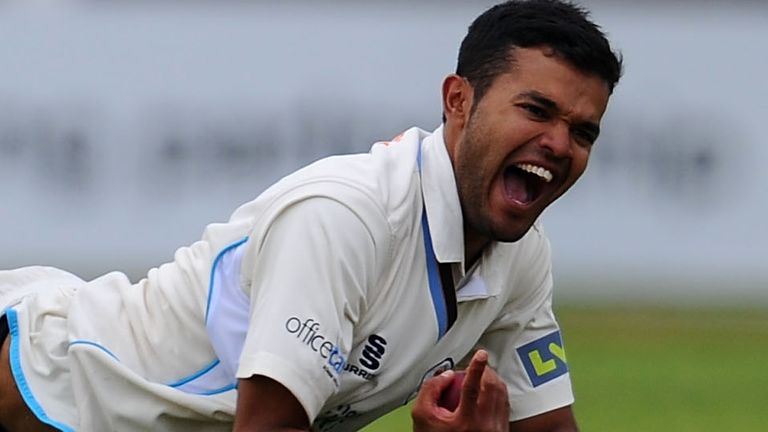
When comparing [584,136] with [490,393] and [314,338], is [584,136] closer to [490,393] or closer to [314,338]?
[490,393]

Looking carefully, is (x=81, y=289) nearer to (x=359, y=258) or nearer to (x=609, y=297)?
(x=359, y=258)

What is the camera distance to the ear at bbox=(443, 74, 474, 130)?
461cm

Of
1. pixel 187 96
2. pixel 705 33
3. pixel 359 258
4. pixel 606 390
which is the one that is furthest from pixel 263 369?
pixel 705 33

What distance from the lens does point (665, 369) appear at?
38.3 feet

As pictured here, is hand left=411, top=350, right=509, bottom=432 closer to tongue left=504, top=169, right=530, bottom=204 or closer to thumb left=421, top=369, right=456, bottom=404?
thumb left=421, top=369, right=456, bottom=404

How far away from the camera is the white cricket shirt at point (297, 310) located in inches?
166

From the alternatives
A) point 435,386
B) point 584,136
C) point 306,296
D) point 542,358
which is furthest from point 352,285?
point 542,358

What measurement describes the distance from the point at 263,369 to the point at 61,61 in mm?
9922

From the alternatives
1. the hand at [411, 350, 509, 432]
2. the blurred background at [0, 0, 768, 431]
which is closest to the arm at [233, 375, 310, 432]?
the hand at [411, 350, 509, 432]

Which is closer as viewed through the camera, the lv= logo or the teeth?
the teeth

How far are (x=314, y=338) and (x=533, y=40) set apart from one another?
0.94 meters

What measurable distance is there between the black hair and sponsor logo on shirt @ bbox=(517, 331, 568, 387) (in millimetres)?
903

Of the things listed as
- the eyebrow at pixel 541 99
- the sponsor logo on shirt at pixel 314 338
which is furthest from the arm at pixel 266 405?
the eyebrow at pixel 541 99

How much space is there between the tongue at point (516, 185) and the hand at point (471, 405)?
0.56 metres
